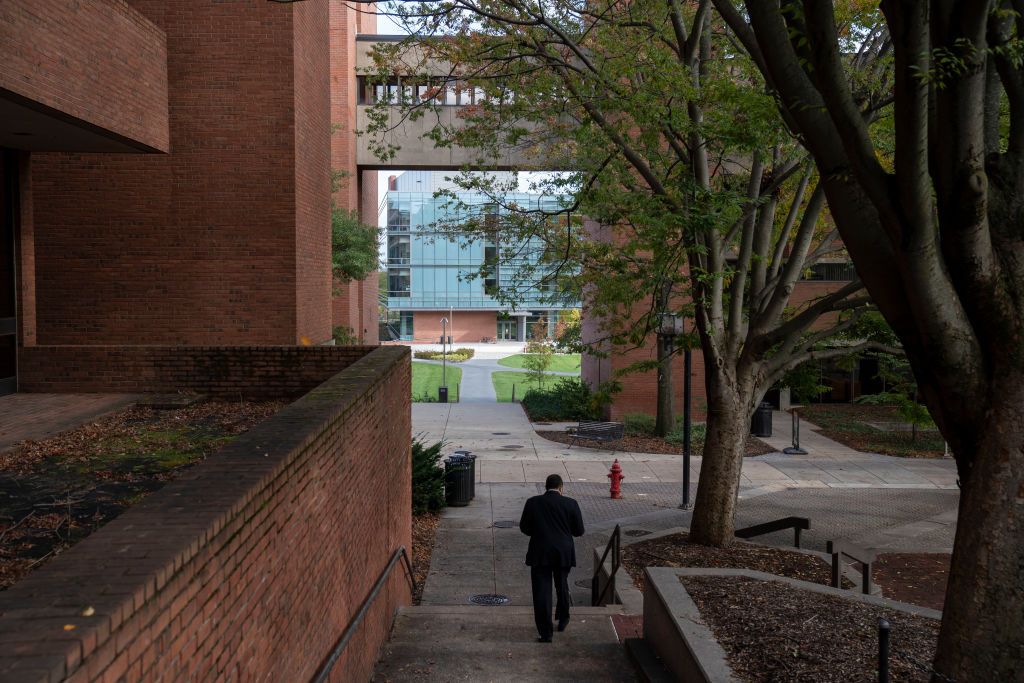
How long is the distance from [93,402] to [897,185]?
10.1 m

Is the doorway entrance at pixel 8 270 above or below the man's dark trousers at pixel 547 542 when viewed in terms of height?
above

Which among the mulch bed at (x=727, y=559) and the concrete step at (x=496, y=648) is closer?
the concrete step at (x=496, y=648)

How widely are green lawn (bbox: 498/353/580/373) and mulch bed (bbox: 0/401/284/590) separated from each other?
4766 cm

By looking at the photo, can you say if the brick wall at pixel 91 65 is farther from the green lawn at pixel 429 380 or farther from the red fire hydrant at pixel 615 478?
the green lawn at pixel 429 380

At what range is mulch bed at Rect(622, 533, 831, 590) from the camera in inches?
431

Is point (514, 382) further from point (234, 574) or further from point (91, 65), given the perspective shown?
point (234, 574)

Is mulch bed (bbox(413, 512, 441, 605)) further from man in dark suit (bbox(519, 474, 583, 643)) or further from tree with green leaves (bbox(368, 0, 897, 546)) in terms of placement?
tree with green leaves (bbox(368, 0, 897, 546))

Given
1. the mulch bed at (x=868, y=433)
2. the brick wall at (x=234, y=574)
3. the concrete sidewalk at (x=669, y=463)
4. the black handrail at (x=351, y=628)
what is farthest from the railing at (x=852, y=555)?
the mulch bed at (x=868, y=433)

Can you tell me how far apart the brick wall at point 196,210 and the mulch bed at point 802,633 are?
9883mm

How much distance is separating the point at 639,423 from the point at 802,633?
68.1 ft

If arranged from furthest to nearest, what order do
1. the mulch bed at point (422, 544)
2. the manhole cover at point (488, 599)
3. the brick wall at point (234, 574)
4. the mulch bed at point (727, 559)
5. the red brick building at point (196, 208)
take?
1. the red brick building at point (196, 208)
2. the mulch bed at point (422, 544)
3. the manhole cover at point (488, 599)
4. the mulch bed at point (727, 559)
5. the brick wall at point (234, 574)

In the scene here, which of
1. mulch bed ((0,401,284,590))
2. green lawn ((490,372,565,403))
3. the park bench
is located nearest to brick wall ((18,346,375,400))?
mulch bed ((0,401,284,590))

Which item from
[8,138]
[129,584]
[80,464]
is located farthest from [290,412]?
[8,138]

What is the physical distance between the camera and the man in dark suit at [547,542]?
8.80 m
